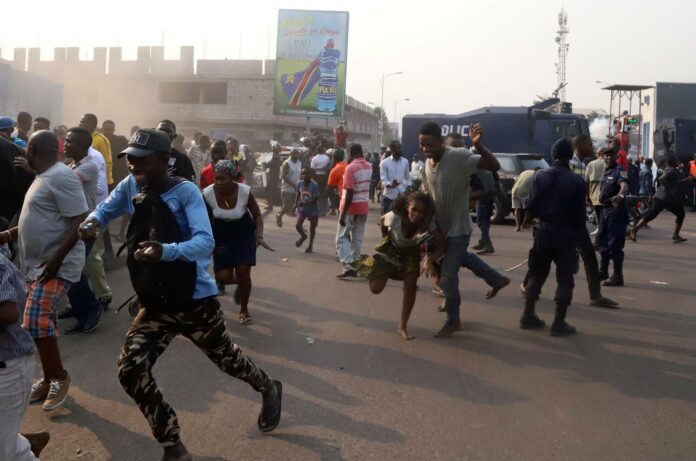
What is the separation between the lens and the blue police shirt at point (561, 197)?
6.84 metres

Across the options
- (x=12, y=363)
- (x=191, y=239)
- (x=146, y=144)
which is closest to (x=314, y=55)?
(x=146, y=144)

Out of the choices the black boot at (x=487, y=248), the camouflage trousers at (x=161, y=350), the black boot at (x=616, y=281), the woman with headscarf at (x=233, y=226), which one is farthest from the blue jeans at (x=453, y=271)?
the black boot at (x=487, y=248)

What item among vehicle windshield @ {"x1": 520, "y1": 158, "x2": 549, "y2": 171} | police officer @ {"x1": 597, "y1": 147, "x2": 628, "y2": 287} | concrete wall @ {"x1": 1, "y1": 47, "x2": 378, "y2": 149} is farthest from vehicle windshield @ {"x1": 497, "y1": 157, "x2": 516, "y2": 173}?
concrete wall @ {"x1": 1, "y1": 47, "x2": 378, "y2": 149}

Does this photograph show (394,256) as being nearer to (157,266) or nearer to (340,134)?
(157,266)

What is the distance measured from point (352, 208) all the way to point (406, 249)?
333 cm

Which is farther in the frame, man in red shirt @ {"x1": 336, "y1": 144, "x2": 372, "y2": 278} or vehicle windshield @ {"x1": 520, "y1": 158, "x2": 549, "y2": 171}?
vehicle windshield @ {"x1": 520, "y1": 158, "x2": 549, "y2": 171}

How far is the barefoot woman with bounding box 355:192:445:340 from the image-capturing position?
6.57 meters

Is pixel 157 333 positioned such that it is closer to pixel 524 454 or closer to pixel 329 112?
pixel 524 454

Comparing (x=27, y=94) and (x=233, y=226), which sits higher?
(x=27, y=94)

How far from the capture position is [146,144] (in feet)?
12.1

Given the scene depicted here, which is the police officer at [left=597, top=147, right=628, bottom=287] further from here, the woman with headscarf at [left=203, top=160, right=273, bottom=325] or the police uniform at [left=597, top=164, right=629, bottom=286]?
the woman with headscarf at [left=203, top=160, right=273, bottom=325]

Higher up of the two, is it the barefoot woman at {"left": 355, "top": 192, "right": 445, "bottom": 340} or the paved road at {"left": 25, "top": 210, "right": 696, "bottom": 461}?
the barefoot woman at {"left": 355, "top": 192, "right": 445, "bottom": 340}

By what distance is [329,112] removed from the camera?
37688 millimetres

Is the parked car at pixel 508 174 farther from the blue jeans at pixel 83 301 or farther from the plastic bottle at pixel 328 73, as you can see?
the plastic bottle at pixel 328 73
